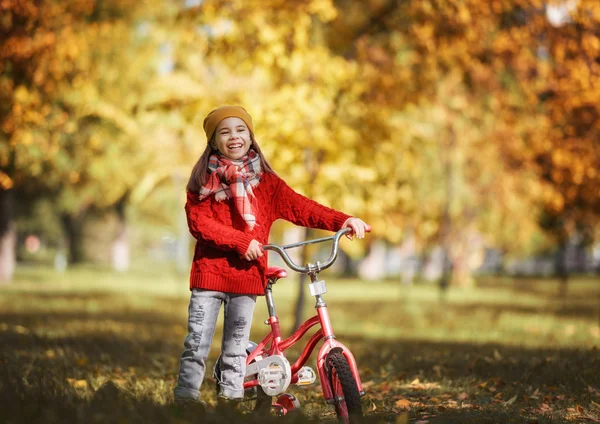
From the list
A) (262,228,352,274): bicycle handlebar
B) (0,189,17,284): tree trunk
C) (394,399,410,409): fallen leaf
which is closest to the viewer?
(262,228,352,274): bicycle handlebar

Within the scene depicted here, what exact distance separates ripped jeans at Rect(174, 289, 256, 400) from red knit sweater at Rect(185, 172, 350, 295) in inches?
3.3

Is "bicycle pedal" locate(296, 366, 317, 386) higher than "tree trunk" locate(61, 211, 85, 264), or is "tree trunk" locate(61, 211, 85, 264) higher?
"tree trunk" locate(61, 211, 85, 264)

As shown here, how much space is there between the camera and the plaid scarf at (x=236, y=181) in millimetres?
4859

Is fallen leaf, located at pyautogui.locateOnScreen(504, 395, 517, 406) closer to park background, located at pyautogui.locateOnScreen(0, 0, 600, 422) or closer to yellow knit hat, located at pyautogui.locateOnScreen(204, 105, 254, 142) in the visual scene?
park background, located at pyautogui.locateOnScreen(0, 0, 600, 422)

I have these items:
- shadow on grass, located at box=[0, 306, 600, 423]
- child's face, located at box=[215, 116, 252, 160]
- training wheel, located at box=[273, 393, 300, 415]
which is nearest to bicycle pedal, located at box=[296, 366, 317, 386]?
training wheel, located at box=[273, 393, 300, 415]

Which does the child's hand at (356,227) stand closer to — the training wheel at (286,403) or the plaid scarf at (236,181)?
the plaid scarf at (236,181)

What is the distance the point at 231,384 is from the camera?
4992 mm

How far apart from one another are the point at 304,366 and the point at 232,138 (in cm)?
132

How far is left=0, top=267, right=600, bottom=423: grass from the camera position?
14.1 feet

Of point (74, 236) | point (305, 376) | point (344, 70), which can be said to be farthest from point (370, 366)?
point (74, 236)

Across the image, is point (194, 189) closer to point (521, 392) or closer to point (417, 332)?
point (521, 392)

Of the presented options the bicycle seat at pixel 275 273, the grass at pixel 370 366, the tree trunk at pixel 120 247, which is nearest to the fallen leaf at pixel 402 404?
the grass at pixel 370 366

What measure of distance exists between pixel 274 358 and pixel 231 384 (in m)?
0.30

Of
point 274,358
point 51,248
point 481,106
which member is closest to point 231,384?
point 274,358
